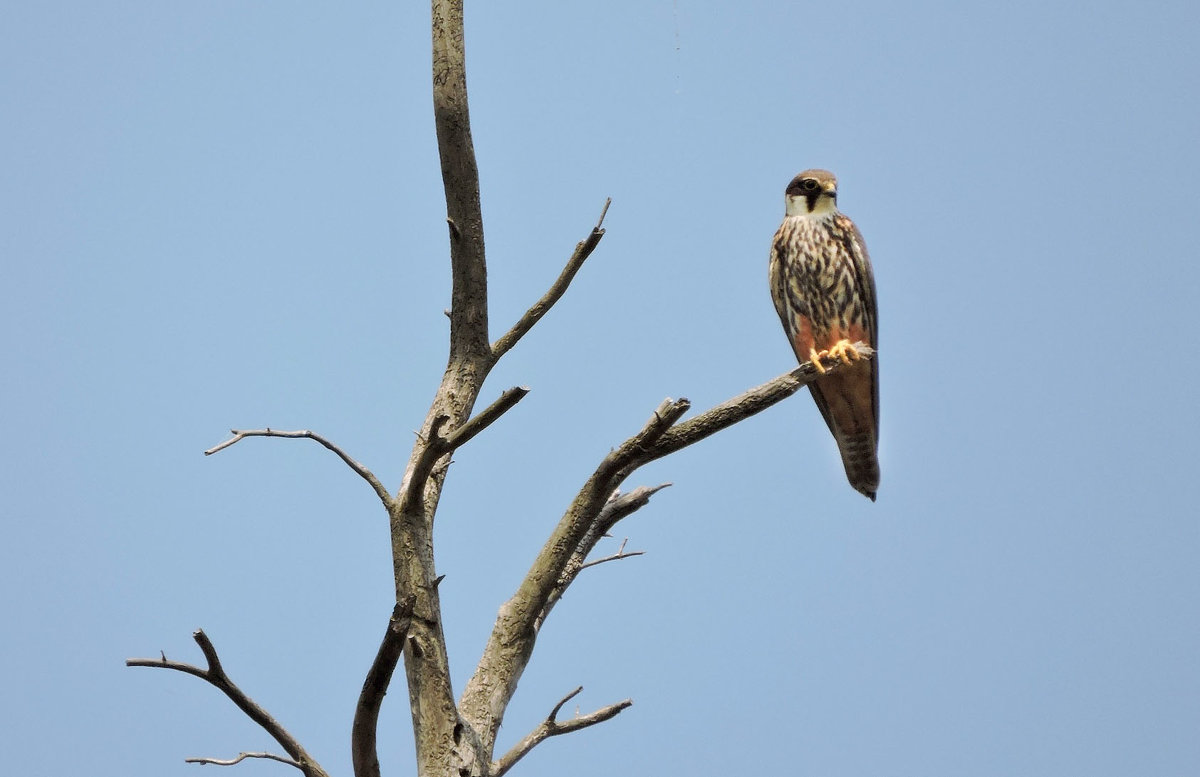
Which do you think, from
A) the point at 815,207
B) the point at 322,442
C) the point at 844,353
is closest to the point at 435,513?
the point at 322,442

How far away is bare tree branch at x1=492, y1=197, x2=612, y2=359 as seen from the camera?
3.48 metres

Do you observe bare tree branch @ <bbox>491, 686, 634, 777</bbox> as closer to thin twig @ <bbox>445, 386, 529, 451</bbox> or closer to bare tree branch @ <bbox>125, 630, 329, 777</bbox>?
bare tree branch @ <bbox>125, 630, 329, 777</bbox>

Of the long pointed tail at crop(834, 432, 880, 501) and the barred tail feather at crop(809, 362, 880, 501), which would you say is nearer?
the barred tail feather at crop(809, 362, 880, 501)

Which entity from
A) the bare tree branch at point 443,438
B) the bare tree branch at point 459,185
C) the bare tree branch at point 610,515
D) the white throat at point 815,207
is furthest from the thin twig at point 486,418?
the white throat at point 815,207

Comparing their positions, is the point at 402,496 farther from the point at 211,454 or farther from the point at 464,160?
the point at 464,160

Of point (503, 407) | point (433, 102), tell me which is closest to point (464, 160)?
point (433, 102)

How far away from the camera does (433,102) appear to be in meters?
3.62

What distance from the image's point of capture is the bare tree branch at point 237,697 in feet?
9.14

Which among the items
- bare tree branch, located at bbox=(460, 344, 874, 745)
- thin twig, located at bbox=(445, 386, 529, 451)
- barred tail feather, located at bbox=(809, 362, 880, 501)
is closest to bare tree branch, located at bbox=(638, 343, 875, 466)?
bare tree branch, located at bbox=(460, 344, 874, 745)

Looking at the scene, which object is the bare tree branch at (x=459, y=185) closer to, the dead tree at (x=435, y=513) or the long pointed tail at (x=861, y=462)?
the dead tree at (x=435, y=513)

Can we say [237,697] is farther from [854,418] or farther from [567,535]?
[854,418]

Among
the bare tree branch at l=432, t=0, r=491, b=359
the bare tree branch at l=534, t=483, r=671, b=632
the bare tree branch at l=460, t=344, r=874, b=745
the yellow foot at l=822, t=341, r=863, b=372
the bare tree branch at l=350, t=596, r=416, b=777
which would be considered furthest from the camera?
the yellow foot at l=822, t=341, r=863, b=372

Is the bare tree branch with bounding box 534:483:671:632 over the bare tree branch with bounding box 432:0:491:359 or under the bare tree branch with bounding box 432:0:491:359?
under

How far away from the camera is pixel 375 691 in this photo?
111 inches
